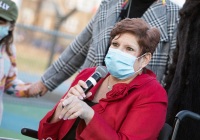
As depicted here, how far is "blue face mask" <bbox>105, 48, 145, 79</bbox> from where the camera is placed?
104 inches

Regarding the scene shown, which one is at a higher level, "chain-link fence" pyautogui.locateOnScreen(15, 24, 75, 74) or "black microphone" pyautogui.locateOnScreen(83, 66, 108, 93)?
"black microphone" pyautogui.locateOnScreen(83, 66, 108, 93)

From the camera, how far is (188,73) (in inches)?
129

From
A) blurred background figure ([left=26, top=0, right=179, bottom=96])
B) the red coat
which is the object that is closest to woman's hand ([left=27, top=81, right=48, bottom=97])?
blurred background figure ([left=26, top=0, right=179, bottom=96])

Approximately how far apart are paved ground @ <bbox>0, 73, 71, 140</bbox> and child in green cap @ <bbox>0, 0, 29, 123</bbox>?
238 centimetres

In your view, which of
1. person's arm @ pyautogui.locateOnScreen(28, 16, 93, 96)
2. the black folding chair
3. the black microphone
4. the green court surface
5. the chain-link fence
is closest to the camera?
the black microphone

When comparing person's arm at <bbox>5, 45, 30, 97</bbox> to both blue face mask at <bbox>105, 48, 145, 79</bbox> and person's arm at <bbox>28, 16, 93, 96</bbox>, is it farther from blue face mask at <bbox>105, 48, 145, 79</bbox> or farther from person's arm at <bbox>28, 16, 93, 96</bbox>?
blue face mask at <bbox>105, 48, 145, 79</bbox>

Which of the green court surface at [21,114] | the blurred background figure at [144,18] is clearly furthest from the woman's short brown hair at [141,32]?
the green court surface at [21,114]

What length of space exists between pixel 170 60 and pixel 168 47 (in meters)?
0.11

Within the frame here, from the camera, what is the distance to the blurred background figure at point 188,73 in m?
3.25

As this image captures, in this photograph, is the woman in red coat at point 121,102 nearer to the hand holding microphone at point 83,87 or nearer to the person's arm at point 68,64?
the hand holding microphone at point 83,87

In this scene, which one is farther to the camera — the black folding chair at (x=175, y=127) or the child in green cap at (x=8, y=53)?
the child in green cap at (x=8, y=53)

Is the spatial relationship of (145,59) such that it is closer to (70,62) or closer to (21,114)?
(70,62)

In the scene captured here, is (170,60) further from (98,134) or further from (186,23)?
(98,134)

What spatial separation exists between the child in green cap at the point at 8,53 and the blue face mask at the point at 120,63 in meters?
1.19
